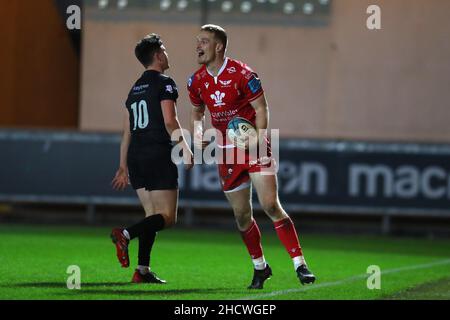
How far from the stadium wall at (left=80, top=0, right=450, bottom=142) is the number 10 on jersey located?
444 inches

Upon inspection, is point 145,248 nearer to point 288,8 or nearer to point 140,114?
point 140,114

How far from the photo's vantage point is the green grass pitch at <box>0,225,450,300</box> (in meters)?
9.90

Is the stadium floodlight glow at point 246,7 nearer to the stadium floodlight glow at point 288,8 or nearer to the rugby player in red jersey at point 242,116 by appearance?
the stadium floodlight glow at point 288,8

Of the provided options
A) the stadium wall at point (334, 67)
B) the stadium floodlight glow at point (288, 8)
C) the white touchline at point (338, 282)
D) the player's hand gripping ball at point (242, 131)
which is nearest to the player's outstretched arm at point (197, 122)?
the player's hand gripping ball at point (242, 131)

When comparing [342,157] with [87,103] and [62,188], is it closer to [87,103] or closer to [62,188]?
[62,188]

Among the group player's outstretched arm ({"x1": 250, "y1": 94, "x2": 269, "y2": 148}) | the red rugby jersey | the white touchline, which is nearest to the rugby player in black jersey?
the red rugby jersey

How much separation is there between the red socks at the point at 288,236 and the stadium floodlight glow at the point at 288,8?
491 inches

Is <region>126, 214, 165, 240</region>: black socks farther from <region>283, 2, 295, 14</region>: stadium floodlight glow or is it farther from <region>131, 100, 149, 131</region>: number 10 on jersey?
<region>283, 2, 295, 14</region>: stadium floodlight glow

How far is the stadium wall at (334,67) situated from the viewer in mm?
22031

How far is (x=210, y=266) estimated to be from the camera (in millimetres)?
12734

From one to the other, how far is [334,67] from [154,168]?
12275mm

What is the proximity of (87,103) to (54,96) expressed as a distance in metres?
1.52

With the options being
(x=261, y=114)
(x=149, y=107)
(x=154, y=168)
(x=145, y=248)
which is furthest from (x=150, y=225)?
(x=261, y=114)
